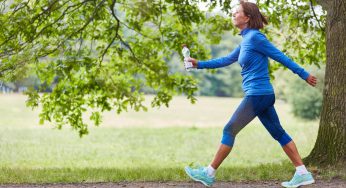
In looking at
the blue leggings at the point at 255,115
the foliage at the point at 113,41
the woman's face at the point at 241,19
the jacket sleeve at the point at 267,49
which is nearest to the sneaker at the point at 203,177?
the blue leggings at the point at 255,115

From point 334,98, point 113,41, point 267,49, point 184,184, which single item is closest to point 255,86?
point 267,49

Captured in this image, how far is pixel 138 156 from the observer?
71.3 feet

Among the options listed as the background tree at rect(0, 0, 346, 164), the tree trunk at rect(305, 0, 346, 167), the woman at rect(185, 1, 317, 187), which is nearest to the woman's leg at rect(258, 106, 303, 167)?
the woman at rect(185, 1, 317, 187)

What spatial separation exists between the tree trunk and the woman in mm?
1624

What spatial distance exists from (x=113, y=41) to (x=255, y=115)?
6.34m

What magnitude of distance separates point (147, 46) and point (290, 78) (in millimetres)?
30386

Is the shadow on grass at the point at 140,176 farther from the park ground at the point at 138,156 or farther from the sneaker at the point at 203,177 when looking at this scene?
the sneaker at the point at 203,177

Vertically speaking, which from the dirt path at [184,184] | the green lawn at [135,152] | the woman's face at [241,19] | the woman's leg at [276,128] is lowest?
the green lawn at [135,152]

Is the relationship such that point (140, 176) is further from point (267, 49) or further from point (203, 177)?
point (267, 49)

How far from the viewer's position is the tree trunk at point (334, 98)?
7566 mm

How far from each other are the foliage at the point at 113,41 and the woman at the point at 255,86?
4.31m

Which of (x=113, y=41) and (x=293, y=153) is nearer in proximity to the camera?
(x=293, y=153)

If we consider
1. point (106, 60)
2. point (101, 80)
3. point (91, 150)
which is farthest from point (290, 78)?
point (101, 80)

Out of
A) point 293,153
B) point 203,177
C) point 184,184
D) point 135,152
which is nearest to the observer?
point 293,153
